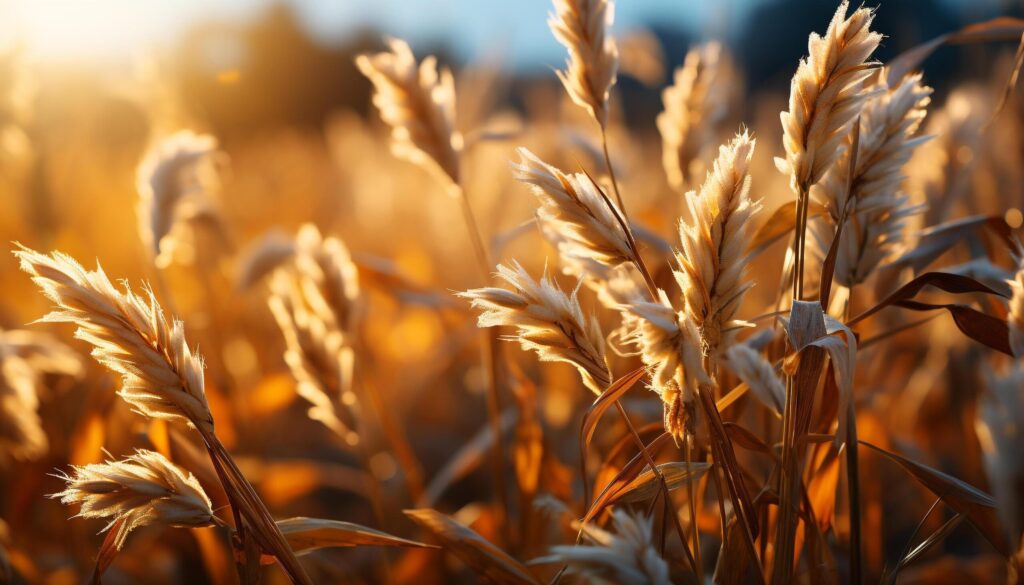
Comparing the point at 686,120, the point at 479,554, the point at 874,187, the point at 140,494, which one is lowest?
the point at 479,554

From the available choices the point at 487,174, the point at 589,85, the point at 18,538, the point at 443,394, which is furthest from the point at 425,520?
the point at 487,174

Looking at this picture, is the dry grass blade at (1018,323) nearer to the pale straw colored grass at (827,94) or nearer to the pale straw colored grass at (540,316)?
the pale straw colored grass at (827,94)

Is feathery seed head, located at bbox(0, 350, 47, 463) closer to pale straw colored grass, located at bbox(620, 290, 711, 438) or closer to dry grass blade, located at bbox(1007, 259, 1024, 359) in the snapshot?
pale straw colored grass, located at bbox(620, 290, 711, 438)

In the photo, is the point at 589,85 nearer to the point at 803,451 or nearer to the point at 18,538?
the point at 803,451

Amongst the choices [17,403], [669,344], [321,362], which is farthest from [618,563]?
[17,403]

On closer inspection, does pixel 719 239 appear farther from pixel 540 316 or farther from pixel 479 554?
pixel 479 554

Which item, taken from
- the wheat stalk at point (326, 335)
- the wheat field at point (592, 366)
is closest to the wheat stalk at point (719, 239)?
the wheat field at point (592, 366)
